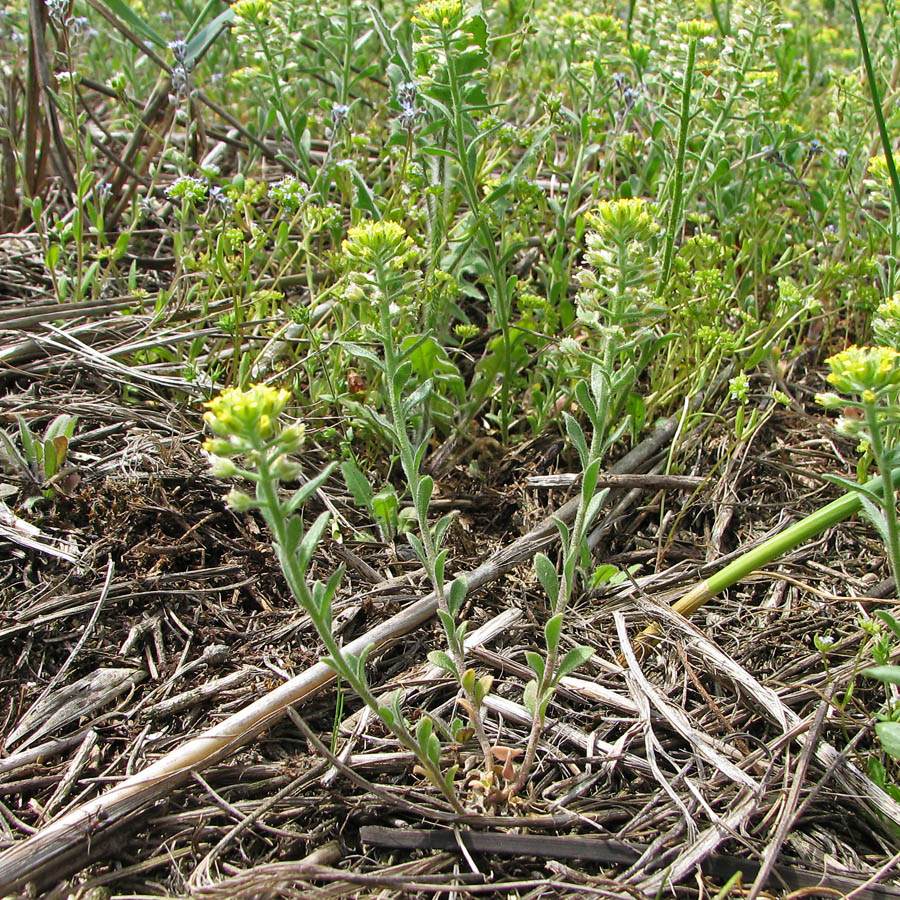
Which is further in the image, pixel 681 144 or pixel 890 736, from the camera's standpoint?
pixel 681 144

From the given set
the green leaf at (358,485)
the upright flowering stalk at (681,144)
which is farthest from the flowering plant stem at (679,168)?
the green leaf at (358,485)

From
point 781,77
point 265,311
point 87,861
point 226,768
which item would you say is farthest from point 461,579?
point 781,77

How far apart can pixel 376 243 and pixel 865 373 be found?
39.9 inches

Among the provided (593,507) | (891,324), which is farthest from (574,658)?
(891,324)

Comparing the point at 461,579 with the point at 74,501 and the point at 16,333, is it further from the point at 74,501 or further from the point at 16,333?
the point at 16,333

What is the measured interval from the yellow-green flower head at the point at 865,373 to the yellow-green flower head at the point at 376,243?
919mm

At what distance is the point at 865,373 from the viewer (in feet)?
5.33

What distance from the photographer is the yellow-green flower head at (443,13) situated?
2404mm

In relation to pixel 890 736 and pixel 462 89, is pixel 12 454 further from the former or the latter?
pixel 890 736

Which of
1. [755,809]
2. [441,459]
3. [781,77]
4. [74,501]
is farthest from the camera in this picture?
[781,77]

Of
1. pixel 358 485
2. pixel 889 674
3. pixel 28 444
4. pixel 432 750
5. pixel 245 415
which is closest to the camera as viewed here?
pixel 245 415

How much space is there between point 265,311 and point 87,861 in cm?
193

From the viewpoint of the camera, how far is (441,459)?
113 inches

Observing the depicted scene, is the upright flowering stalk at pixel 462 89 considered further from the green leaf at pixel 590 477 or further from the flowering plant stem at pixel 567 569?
the green leaf at pixel 590 477
